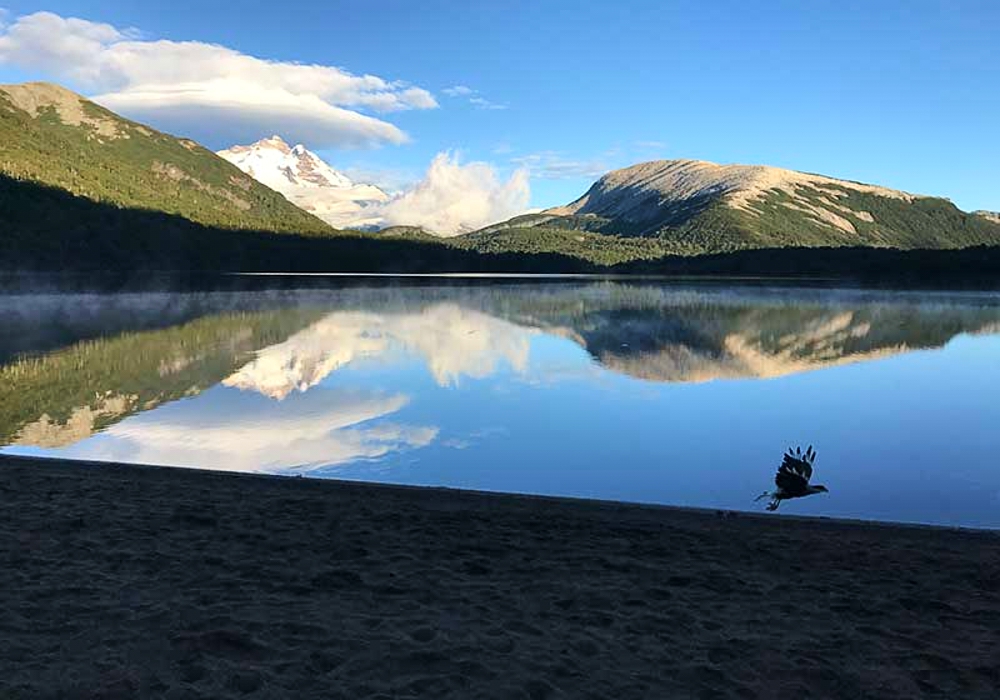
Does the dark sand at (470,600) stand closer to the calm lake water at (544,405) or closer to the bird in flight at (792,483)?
the bird in flight at (792,483)

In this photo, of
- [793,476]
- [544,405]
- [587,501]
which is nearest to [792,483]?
[793,476]

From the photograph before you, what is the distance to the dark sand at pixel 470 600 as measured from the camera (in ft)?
23.0

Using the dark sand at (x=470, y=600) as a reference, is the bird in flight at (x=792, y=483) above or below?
below

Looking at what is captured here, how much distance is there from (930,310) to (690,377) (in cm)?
5417

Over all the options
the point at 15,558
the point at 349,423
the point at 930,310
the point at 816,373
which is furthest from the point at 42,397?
the point at 930,310

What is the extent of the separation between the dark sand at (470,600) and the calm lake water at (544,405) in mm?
4397

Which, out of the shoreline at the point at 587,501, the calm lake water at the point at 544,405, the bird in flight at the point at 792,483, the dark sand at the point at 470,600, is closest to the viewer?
the dark sand at the point at 470,600

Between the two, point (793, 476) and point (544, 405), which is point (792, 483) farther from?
point (544, 405)

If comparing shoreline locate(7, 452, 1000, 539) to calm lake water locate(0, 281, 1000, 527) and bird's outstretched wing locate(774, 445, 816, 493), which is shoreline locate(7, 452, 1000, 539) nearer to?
bird's outstretched wing locate(774, 445, 816, 493)

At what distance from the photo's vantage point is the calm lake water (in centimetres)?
1816

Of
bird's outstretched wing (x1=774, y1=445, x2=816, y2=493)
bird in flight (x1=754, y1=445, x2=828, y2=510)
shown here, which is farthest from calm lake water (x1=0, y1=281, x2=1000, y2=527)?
bird's outstretched wing (x1=774, y1=445, x2=816, y2=493)

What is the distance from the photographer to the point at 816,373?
118 feet

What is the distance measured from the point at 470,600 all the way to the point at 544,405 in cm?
1839

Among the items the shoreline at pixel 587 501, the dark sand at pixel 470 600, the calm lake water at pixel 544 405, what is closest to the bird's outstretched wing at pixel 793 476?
the calm lake water at pixel 544 405
